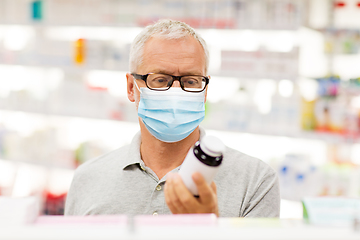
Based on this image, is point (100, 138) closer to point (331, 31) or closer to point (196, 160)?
point (331, 31)

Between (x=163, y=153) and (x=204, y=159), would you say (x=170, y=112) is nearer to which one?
(x=163, y=153)

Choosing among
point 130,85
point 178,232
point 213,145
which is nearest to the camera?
point 178,232

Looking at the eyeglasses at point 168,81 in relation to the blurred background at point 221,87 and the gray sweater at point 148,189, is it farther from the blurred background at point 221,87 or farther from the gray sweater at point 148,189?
the blurred background at point 221,87

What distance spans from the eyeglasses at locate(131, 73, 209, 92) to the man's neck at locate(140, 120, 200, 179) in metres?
0.21

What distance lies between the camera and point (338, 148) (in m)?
3.30

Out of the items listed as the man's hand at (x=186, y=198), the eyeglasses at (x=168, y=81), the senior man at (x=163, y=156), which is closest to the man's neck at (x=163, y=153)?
the senior man at (x=163, y=156)

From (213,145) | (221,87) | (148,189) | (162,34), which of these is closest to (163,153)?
(148,189)

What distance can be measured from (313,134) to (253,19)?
1.06 m

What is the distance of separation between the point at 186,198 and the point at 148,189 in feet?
2.02

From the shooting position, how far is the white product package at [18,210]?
61cm

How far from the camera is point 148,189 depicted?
1448mm

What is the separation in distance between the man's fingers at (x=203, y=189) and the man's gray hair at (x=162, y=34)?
2.69 feet

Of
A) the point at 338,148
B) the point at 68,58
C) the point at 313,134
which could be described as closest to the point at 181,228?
the point at 313,134

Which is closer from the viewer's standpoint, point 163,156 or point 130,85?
point 163,156
